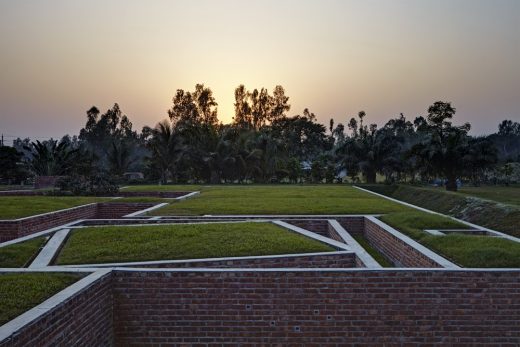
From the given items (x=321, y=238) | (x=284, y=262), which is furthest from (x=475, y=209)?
(x=284, y=262)

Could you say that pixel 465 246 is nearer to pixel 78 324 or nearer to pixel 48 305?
pixel 78 324

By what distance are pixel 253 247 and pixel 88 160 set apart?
2788 centimetres

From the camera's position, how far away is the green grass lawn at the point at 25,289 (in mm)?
4008

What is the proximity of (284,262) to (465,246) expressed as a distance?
9.21 ft

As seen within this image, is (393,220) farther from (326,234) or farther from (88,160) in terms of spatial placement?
(88,160)

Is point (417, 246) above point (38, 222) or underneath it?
underneath

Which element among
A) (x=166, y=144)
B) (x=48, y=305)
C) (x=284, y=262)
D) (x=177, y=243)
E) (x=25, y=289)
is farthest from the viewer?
(x=166, y=144)

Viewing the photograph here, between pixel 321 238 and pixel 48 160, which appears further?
pixel 48 160

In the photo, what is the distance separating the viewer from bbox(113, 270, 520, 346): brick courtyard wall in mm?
4945

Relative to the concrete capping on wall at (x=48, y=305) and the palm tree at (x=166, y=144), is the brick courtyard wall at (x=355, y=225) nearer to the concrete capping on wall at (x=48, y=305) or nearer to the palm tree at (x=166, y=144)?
the concrete capping on wall at (x=48, y=305)

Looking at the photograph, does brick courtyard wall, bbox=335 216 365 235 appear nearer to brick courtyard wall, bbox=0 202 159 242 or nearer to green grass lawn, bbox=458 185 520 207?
green grass lawn, bbox=458 185 520 207

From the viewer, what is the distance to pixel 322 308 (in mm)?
4977

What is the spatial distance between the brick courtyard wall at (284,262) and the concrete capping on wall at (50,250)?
4.49 feet

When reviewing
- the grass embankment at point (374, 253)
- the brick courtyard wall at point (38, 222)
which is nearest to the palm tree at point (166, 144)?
the brick courtyard wall at point (38, 222)
